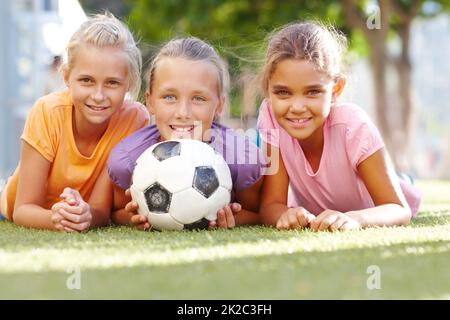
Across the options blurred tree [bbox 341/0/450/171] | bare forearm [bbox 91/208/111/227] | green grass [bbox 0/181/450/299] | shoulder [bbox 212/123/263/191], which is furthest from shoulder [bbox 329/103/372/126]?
blurred tree [bbox 341/0/450/171]

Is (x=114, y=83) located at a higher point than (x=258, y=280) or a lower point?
higher

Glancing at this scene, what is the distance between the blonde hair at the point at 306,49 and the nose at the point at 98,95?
81cm

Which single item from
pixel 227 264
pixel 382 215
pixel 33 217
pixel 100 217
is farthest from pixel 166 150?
pixel 227 264

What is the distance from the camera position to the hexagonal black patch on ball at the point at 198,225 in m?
4.21

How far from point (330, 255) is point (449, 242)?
27.9 inches

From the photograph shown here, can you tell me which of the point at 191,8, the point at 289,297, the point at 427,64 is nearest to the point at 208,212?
the point at 289,297

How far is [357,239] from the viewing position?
3787 millimetres

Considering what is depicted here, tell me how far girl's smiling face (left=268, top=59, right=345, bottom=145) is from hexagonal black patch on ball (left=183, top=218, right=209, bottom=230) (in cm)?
63

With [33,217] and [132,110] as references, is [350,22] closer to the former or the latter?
[132,110]

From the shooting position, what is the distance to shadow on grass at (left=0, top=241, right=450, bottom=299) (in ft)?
8.74

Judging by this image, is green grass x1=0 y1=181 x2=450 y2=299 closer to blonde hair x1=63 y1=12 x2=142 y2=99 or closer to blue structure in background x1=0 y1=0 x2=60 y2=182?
blonde hair x1=63 y1=12 x2=142 y2=99

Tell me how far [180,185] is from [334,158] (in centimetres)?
86

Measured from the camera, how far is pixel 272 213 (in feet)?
14.9
